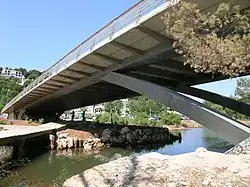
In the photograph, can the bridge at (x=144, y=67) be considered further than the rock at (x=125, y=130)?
No

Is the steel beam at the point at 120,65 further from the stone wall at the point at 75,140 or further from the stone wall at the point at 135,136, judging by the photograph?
the stone wall at the point at 135,136

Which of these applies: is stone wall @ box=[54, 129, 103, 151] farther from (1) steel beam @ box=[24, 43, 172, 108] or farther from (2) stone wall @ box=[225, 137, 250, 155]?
(2) stone wall @ box=[225, 137, 250, 155]

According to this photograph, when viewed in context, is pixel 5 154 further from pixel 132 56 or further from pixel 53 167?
pixel 132 56

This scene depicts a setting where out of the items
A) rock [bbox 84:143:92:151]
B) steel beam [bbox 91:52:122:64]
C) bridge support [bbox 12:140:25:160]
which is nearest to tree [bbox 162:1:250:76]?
steel beam [bbox 91:52:122:64]

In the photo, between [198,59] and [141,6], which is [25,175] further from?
[198,59]

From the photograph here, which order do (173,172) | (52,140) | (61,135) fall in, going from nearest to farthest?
(173,172), (52,140), (61,135)

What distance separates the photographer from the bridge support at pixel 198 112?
10023 millimetres

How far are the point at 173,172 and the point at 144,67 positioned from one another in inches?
405

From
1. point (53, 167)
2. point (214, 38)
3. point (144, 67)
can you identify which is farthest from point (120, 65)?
point (214, 38)

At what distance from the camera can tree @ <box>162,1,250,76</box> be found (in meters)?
6.20

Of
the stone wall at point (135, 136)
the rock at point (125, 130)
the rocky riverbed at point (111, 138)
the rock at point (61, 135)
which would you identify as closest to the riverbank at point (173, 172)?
the rocky riverbed at point (111, 138)

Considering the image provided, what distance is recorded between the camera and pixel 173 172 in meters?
5.84

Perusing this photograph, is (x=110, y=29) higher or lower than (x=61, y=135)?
higher

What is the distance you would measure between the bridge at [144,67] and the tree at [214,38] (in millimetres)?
1468
